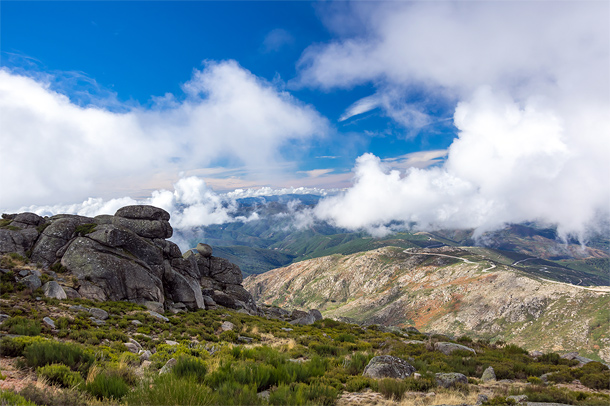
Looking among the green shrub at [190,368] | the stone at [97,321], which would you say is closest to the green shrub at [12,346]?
the green shrub at [190,368]

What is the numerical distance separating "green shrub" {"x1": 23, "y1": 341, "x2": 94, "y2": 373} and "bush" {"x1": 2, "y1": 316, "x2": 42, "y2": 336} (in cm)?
582

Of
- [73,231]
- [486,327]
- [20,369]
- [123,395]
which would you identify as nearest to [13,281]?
[73,231]

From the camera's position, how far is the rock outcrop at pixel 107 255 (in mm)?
30422

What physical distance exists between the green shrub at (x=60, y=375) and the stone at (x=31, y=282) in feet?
72.1

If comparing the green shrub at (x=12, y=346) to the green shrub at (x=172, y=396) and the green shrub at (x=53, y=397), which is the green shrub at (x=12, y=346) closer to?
the green shrub at (x=53, y=397)

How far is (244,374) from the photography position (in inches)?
361

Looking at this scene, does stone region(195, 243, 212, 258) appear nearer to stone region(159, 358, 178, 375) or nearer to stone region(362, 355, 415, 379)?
stone region(159, 358, 178, 375)

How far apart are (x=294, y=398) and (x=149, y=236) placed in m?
43.7

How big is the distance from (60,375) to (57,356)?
79.9 inches

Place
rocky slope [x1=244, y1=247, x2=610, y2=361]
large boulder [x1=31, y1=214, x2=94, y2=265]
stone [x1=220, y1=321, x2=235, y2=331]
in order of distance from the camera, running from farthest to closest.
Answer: rocky slope [x1=244, y1=247, x2=610, y2=361] → large boulder [x1=31, y1=214, x2=94, y2=265] → stone [x1=220, y1=321, x2=235, y2=331]

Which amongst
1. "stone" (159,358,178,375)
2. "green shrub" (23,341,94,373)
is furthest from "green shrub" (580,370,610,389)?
"green shrub" (23,341,94,373)

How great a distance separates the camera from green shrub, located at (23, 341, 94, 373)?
984cm

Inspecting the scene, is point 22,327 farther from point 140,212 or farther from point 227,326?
point 140,212

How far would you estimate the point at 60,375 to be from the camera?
852 centimetres
